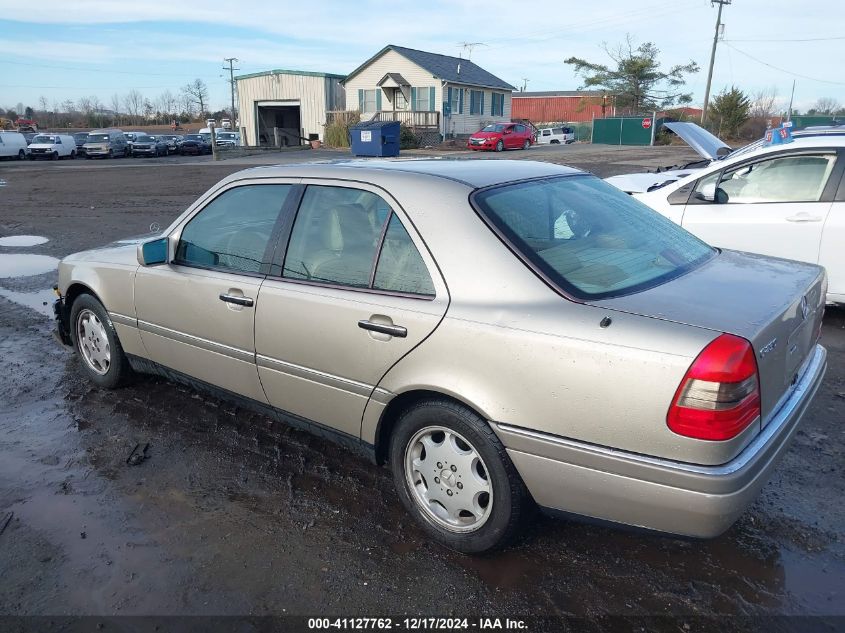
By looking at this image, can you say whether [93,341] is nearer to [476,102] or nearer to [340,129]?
[340,129]

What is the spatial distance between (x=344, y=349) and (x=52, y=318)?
15.6 ft

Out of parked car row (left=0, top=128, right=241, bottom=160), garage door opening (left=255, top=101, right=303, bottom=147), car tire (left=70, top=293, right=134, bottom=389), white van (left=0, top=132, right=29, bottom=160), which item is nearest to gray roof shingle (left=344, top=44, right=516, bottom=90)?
garage door opening (left=255, top=101, right=303, bottom=147)

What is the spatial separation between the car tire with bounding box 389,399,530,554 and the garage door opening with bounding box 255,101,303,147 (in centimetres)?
4581

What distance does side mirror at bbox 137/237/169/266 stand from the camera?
3.94 meters

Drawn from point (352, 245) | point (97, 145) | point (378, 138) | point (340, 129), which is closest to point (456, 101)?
point (340, 129)

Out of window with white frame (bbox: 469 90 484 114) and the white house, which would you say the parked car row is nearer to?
the white house

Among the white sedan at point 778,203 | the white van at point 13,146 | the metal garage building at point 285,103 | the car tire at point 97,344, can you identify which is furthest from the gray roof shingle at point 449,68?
the car tire at point 97,344

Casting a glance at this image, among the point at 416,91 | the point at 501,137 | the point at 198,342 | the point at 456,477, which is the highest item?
the point at 416,91

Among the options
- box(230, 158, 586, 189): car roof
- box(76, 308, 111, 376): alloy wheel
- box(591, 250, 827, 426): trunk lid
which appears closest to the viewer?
box(591, 250, 827, 426): trunk lid

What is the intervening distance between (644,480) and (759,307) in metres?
0.83

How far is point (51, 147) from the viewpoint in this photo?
3916 centimetres

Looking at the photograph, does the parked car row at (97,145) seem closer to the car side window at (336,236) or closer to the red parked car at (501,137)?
the red parked car at (501,137)

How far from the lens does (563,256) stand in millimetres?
2869

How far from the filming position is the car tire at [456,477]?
2.70m
